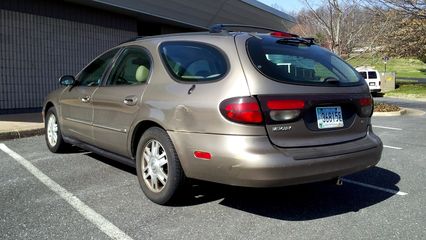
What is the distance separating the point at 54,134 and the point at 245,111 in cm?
403

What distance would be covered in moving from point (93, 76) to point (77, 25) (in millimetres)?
8518

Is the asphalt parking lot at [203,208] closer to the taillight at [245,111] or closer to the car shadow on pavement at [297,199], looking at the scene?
the car shadow on pavement at [297,199]

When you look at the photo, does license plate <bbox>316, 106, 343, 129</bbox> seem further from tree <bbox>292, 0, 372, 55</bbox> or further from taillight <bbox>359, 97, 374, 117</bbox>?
tree <bbox>292, 0, 372, 55</bbox>

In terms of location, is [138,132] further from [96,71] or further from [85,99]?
[96,71]

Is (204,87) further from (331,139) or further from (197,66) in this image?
(331,139)

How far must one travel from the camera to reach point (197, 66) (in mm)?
4172

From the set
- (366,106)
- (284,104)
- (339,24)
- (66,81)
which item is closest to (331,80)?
(366,106)

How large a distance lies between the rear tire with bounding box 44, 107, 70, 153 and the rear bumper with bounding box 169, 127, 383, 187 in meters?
3.02

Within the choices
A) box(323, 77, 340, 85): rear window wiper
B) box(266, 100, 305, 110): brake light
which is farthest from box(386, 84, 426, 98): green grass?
box(266, 100, 305, 110): brake light

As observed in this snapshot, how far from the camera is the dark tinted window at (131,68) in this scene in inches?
187

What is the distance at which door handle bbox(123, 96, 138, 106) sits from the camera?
4.60 metres

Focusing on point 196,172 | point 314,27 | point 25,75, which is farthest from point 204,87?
point 314,27

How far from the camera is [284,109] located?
3.71 meters

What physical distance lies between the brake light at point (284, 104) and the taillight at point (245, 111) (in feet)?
0.38
